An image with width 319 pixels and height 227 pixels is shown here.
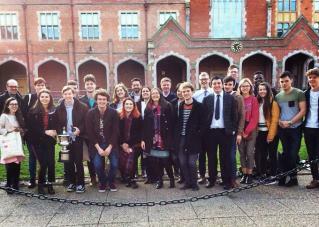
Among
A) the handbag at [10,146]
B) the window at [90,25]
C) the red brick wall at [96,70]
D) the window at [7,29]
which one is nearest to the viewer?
the handbag at [10,146]

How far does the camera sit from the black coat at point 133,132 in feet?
17.5

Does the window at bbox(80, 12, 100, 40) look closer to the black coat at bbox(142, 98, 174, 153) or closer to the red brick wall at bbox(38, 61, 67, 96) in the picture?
the red brick wall at bbox(38, 61, 67, 96)

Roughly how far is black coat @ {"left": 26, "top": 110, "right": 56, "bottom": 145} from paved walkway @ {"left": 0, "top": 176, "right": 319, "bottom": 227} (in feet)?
3.21

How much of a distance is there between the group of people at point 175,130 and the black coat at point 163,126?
0.02 m

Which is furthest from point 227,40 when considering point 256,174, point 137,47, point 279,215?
point 279,215

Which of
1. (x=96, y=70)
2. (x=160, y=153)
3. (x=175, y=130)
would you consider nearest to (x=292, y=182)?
(x=175, y=130)

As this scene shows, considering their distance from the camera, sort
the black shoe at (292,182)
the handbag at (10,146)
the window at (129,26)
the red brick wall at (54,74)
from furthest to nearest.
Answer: the red brick wall at (54,74)
the window at (129,26)
the black shoe at (292,182)
the handbag at (10,146)

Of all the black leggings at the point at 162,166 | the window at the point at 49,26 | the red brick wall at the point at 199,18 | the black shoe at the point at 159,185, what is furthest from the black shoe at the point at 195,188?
the window at the point at 49,26

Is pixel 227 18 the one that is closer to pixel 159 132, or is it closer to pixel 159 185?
pixel 159 132

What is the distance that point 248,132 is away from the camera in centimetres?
519

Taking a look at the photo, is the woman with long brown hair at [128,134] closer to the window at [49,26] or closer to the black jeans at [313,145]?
the black jeans at [313,145]

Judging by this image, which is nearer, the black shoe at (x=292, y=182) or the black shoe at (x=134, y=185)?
the black shoe at (x=292, y=182)

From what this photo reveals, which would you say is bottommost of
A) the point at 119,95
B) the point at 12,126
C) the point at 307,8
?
the point at 12,126

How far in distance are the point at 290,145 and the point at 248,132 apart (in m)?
0.77
